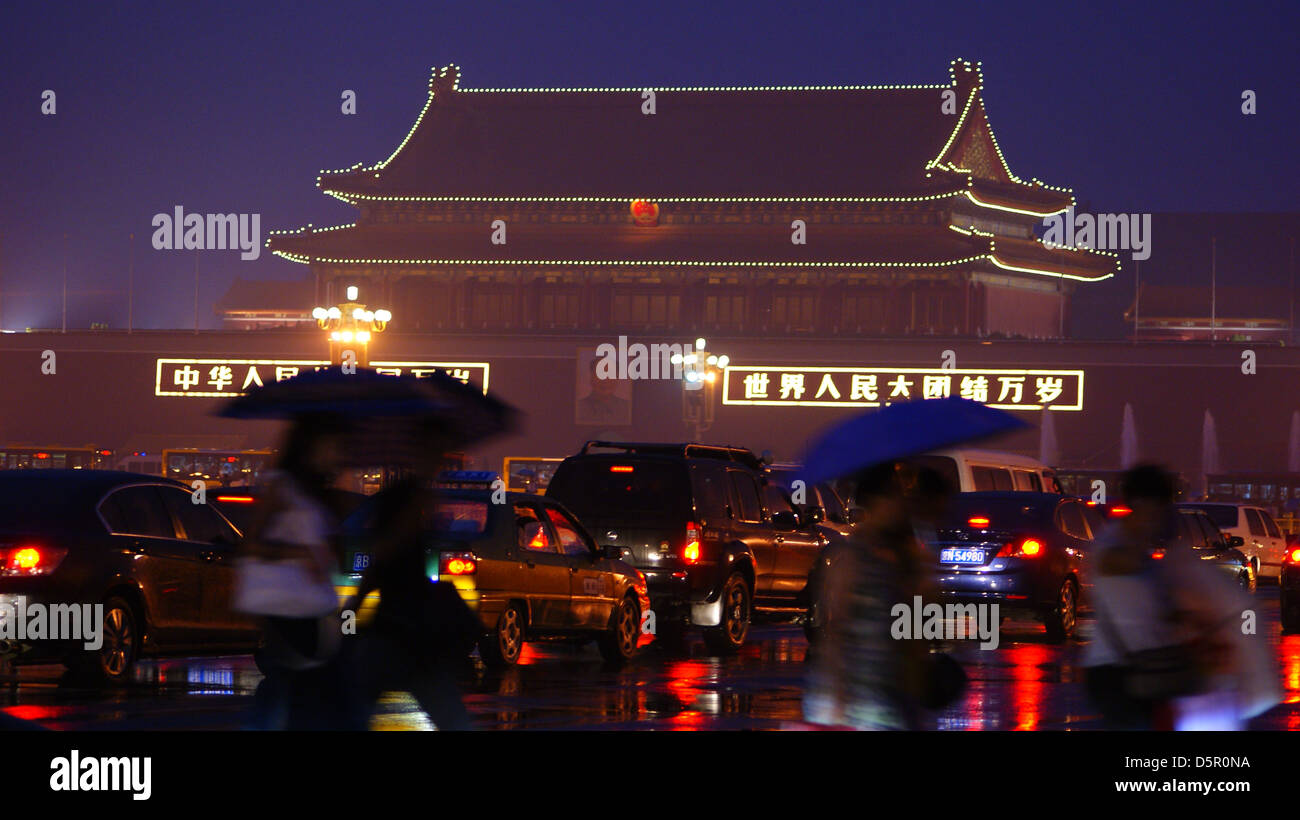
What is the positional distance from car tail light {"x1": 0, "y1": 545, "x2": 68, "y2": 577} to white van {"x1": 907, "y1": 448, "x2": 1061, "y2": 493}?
1136 cm

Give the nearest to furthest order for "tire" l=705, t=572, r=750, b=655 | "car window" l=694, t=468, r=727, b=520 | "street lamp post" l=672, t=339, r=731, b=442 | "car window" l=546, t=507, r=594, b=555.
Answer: "car window" l=546, t=507, r=594, b=555 < "car window" l=694, t=468, r=727, b=520 < "tire" l=705, t=572, r=750, b=655 < "street lamp post" l=672, t=339, r=731, b=442

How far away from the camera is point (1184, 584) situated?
239 inches

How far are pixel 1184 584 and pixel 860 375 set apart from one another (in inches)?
1763

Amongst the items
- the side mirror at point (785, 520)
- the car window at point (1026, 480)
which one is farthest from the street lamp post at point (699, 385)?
the side mirror at point (785, 520)

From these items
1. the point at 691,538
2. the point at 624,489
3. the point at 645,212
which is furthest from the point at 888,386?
the point at 691,538

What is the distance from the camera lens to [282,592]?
5.89 m

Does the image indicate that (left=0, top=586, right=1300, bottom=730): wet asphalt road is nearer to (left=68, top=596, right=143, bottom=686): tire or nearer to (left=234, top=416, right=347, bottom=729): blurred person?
(left=68, top=596, right=143, bottom=686): tire

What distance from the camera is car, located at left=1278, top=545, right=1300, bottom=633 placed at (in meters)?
18.5

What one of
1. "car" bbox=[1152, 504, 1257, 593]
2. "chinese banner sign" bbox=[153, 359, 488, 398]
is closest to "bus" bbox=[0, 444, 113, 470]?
"chinese banner sign" bbox=[153, 359, 488, 398]

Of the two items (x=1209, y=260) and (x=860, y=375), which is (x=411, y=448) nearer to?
(x=860, y=375)

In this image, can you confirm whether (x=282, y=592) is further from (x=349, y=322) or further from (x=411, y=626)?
(x=349, y=322)

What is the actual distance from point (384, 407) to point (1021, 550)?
11122mm

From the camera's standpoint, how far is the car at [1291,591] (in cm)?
1853
